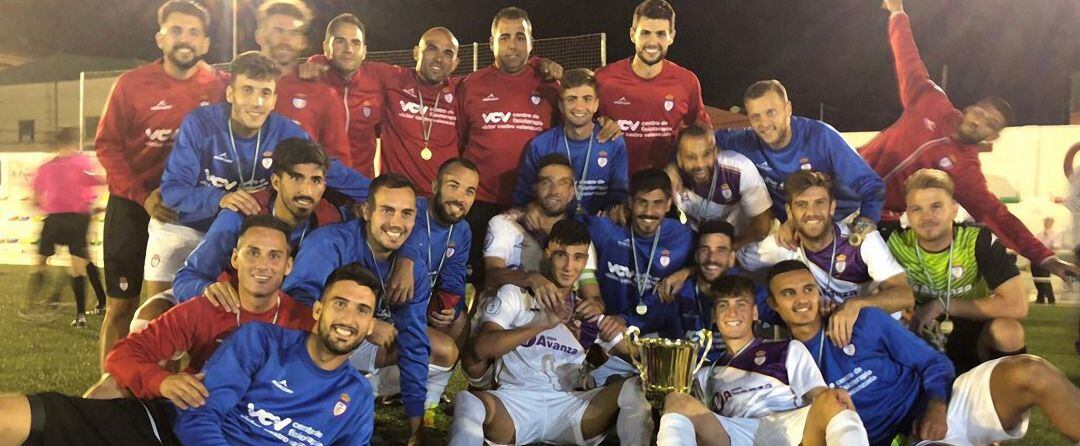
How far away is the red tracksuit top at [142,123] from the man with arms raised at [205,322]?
3.71 feet

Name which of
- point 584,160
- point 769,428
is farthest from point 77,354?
point 769,428

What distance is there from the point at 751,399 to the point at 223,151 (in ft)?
9.58

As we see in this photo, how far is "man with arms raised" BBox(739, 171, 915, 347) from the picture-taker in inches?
157

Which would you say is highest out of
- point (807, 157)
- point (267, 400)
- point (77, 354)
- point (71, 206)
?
point (807, 157)

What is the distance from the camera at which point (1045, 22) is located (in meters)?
5.65

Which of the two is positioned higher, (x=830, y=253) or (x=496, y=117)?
(x=496, y=117)

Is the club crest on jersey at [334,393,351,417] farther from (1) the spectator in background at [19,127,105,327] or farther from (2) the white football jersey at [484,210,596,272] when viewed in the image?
(1) the spectator in background at [19,127,105,327]

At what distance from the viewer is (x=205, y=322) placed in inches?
131

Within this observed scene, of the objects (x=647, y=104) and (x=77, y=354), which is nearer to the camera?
(x=647, y=104)

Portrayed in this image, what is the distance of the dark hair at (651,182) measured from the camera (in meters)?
4.12

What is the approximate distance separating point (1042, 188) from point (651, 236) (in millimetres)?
4325

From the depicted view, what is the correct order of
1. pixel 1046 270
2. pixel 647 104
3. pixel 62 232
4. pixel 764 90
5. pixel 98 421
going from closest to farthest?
pixel 98 421 < pixel 764 90 < pixel 647 104 < pixel 1046 270 < pixel 62 232

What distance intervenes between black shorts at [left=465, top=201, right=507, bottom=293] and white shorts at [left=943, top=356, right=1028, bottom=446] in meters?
2.60

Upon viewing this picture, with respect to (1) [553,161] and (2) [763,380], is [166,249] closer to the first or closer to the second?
(1) [553,161]
